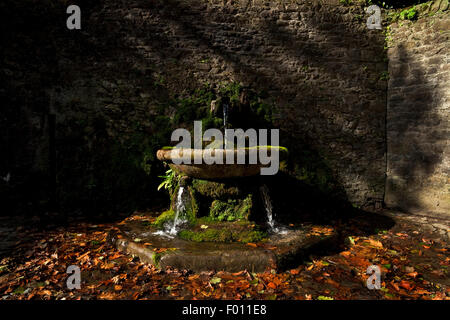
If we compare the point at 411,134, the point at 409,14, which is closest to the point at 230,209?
the point at 411,134

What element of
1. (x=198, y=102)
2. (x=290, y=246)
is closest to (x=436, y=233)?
(x=290, y=246)

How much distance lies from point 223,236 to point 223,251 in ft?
1.19

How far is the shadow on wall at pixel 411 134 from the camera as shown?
4492 mm

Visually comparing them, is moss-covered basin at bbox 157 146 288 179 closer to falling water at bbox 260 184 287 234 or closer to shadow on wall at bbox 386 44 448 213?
falling water at bbox 260 184 287 234

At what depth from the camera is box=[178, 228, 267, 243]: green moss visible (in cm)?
292

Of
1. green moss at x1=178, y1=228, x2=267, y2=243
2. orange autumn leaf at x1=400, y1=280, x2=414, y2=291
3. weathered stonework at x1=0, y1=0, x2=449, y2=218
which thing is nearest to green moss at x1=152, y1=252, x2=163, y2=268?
green moss at x1=178, y1=228, x2=267, y2=243

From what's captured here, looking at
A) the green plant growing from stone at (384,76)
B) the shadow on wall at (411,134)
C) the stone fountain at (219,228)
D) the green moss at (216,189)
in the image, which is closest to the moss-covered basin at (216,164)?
the stone fountain at (219,228)

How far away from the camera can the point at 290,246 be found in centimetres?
273

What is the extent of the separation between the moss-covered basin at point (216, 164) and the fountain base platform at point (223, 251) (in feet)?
2.64

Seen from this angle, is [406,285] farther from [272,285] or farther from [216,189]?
[216,189]

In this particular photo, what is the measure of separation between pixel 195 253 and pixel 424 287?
7.17ft

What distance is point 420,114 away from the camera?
15.2ft

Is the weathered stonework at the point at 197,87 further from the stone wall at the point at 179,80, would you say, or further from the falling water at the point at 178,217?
the falling water at the point at 178,217

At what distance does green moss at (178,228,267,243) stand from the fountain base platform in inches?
3.1
